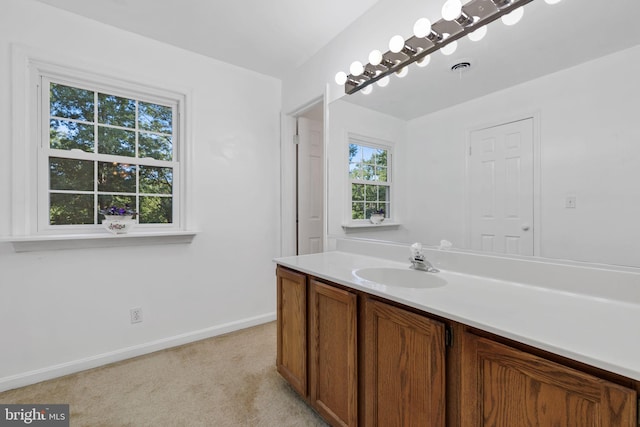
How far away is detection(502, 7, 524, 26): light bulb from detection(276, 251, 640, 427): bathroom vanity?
1113mm

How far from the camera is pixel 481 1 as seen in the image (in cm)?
126

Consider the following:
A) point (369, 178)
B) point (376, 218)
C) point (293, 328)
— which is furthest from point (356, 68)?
point (293, 328)

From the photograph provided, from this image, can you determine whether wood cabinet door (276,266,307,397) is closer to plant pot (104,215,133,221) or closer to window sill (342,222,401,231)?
window sill (342,222,401,231)

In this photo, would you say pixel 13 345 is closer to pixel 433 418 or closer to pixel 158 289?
pixel 158 289

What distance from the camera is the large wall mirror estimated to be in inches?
37.0

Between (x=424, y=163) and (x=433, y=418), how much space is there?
1.16m

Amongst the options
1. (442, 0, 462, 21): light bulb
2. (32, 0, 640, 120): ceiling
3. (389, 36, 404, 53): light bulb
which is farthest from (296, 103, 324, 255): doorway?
(442, 0, 462, 21): light bulb

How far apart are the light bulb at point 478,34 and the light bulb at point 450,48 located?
2.8 inches

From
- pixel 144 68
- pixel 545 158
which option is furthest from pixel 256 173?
pixel 545 158

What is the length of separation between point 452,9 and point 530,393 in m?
1.54

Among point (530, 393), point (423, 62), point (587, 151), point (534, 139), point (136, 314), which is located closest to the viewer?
point (530, 393)

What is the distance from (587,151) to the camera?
3.26 feet

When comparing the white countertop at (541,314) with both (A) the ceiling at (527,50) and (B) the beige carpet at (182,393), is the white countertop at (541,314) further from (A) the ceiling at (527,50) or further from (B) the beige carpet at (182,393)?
(B) the beige carpet at (182,393)

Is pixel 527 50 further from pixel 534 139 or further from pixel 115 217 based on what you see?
pixel 115 217
